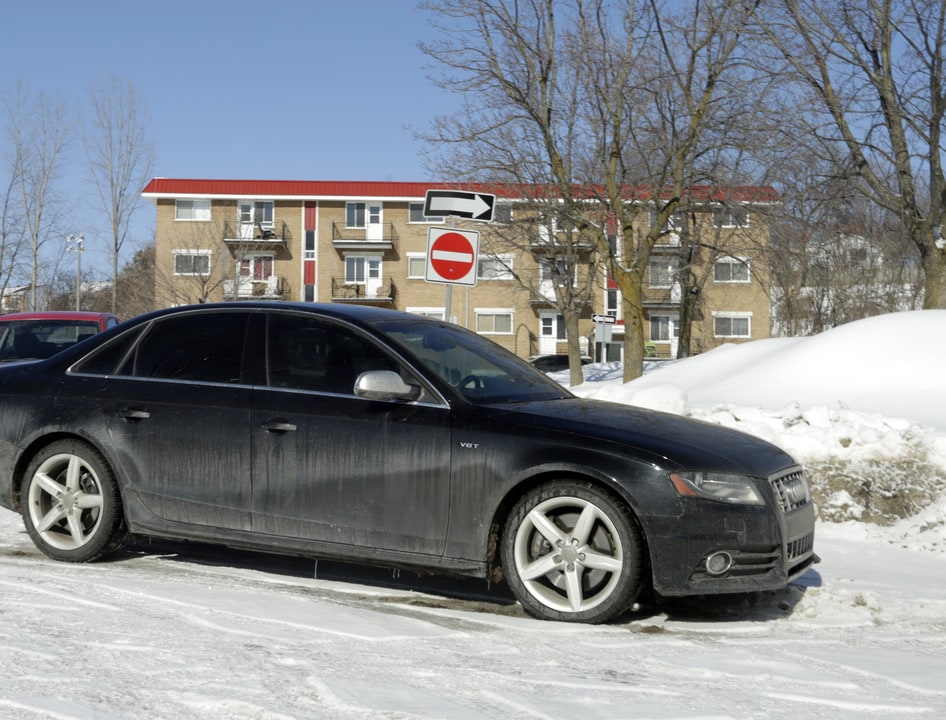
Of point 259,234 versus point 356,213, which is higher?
point 356,213

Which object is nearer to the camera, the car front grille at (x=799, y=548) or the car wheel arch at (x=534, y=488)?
the car wheel arch at (x=534, y=488)

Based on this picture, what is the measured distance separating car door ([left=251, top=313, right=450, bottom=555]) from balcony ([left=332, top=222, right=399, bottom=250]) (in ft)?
175

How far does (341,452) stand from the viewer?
5.35 m

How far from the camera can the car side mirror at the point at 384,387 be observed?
5.20 meters

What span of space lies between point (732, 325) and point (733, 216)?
109 ft

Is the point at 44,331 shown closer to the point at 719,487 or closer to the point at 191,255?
the point at 719,487

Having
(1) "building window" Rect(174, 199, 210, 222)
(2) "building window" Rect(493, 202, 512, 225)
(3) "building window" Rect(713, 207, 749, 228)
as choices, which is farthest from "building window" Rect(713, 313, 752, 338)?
(3) "building window" Rect(713, 207, 749, 228)

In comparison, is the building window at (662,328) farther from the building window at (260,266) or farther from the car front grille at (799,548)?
the car front grille at (799,548)

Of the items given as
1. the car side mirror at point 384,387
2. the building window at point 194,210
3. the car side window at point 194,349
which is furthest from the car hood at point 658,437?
the building window at point 194,210

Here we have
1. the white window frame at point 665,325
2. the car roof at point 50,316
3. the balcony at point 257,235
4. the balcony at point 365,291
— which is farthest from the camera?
the white window frame at point 665,325

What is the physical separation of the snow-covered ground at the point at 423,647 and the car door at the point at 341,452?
0.37 m

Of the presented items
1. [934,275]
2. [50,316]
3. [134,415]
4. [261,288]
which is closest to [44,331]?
[50,316]

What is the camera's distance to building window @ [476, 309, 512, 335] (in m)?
58.3

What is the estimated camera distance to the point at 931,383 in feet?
31.4
